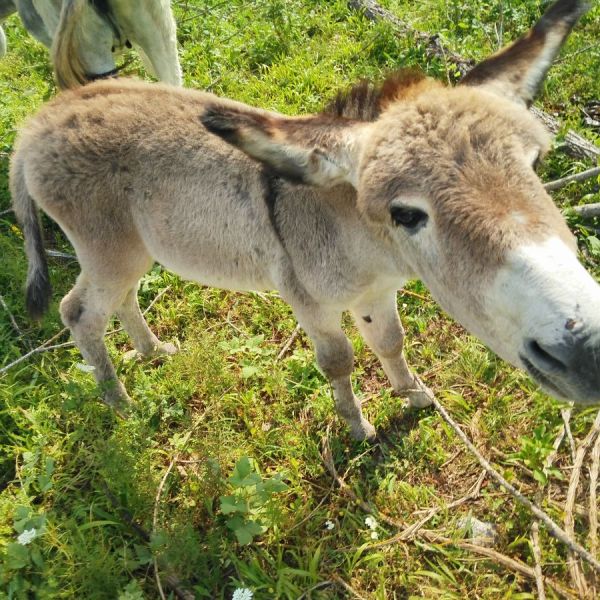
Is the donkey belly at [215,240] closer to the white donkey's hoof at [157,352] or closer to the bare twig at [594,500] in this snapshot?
the white donkey's hoof at [157,352]

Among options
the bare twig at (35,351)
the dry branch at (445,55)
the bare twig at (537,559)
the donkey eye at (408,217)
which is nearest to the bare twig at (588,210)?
the dry branch at (445,55)

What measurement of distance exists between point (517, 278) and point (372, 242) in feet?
3.08

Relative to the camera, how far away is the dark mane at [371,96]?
2.40 m

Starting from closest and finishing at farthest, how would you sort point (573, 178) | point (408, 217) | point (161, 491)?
1. point (408, 217)
2. point (161, 491)
3. point (573, 178)

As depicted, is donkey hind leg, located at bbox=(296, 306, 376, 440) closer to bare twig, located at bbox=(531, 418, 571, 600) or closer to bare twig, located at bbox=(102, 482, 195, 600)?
bare twig, located at bbox=(531, 418, 571, 600)

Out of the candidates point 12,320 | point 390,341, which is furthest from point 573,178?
point 12,320

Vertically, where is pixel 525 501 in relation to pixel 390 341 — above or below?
below

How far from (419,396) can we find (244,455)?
1211 millimetres

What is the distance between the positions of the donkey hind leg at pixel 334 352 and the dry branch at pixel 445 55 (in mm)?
2995

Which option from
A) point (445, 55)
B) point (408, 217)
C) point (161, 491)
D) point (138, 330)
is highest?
point (408, 217)

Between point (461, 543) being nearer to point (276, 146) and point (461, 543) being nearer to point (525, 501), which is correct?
point (525, 501)

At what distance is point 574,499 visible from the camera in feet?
9.77

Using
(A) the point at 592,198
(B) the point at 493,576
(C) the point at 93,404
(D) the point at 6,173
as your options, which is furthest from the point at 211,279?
(D) the point at 6,173

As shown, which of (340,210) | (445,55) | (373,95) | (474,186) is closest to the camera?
(474,186)
